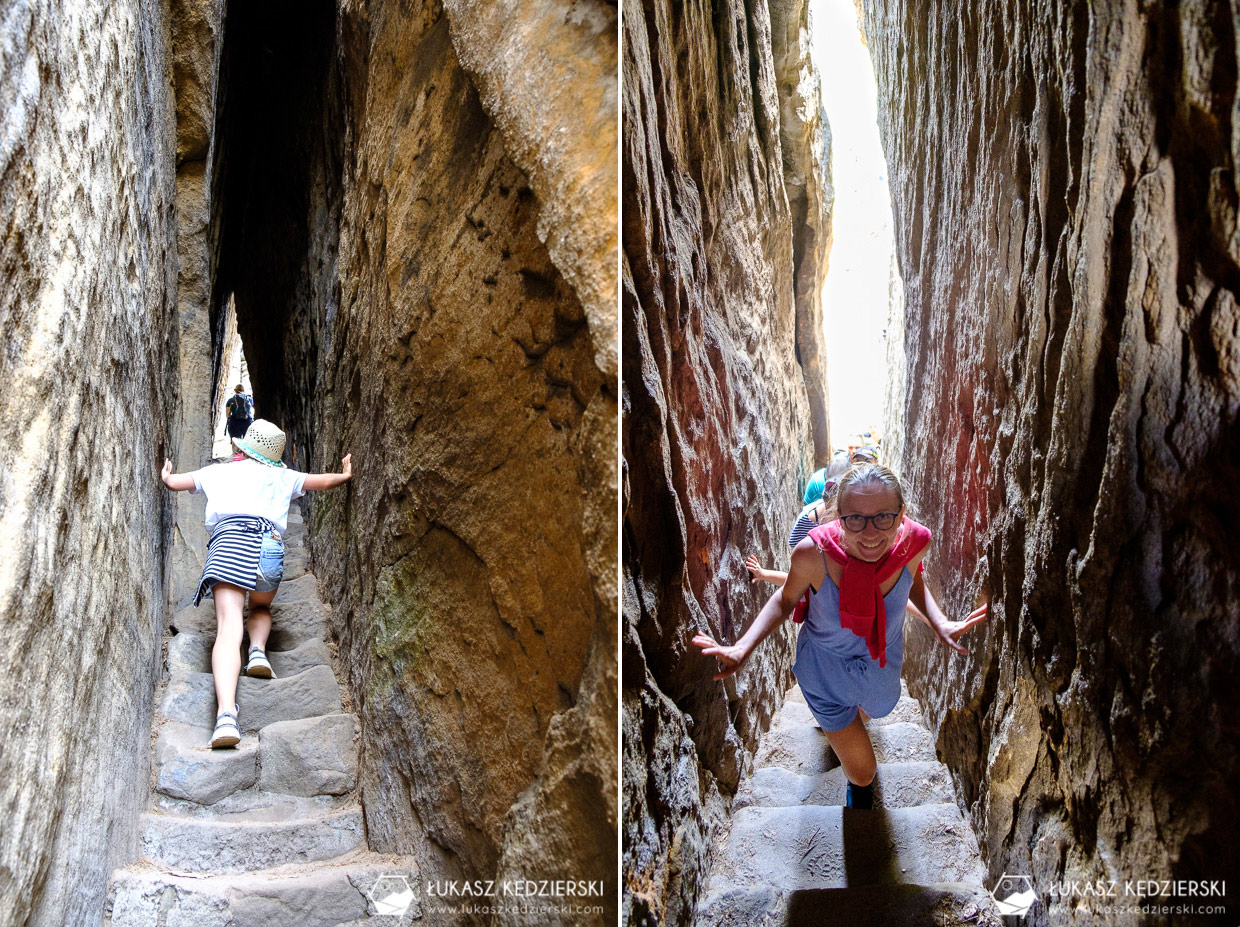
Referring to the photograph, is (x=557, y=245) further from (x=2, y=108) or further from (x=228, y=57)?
(x=228, y=57)

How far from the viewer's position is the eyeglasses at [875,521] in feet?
5.21

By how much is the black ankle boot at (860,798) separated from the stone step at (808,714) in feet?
0.60

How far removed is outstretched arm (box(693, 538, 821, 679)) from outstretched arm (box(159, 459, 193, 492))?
2.33m

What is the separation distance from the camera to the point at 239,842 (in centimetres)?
204

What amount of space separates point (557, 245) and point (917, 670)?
107 centimetres

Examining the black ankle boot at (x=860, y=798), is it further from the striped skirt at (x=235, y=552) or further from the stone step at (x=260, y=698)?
the striped skirt at (x=235, y=552)

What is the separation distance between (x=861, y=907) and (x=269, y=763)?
5.78 feet

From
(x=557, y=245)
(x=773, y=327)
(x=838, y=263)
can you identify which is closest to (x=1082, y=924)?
(x=557, y=245)

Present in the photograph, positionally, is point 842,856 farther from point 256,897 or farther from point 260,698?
point 260,698

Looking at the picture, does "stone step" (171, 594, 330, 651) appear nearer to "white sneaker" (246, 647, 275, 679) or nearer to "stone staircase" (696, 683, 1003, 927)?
"white sneaker" (246, 647, 275, 679)

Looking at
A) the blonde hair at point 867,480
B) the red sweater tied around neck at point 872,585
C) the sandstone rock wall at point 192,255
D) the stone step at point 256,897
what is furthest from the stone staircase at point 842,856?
the sandstone rock wall at point 192,255

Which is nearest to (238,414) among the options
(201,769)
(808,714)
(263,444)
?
(263,444)

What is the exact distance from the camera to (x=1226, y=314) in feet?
3.52

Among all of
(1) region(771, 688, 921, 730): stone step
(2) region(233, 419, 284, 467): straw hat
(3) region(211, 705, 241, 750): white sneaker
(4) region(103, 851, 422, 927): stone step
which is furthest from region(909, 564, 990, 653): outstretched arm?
(2) region(233, 419, 284, 467): straw hat
